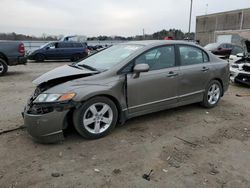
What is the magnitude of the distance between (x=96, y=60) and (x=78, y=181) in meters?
2.57

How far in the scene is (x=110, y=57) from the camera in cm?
492

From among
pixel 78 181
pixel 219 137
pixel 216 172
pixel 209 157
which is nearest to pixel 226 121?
pixel 219 137

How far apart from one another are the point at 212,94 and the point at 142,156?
296 cm

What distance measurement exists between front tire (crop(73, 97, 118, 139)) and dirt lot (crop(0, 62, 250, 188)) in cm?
14

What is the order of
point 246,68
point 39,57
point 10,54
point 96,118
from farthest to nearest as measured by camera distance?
point 39,57, point 10,54, point 246,68, point 96,118

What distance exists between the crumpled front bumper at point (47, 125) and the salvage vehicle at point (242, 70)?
21.7 ft

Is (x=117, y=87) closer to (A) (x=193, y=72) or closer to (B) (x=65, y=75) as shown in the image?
(B) (x=65, y=75)

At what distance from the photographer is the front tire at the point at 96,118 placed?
3.98 meters

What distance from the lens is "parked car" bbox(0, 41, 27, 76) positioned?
10992mm

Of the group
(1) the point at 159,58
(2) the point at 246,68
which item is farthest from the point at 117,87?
(2) the point at 246,68

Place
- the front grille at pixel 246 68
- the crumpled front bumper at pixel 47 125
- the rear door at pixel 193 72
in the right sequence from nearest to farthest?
the crumpled front bumper at pixel 47 125 → the rear door at pixel 193 72 → the front grille at pixel 246 68

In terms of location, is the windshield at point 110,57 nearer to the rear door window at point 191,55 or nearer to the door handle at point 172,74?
the door handle at point 172,74

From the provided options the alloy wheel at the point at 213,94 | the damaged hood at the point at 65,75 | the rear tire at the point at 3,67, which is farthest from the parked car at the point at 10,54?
the alloy wheel at the point at 213,94

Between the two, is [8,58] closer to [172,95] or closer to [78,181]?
[172,95]
